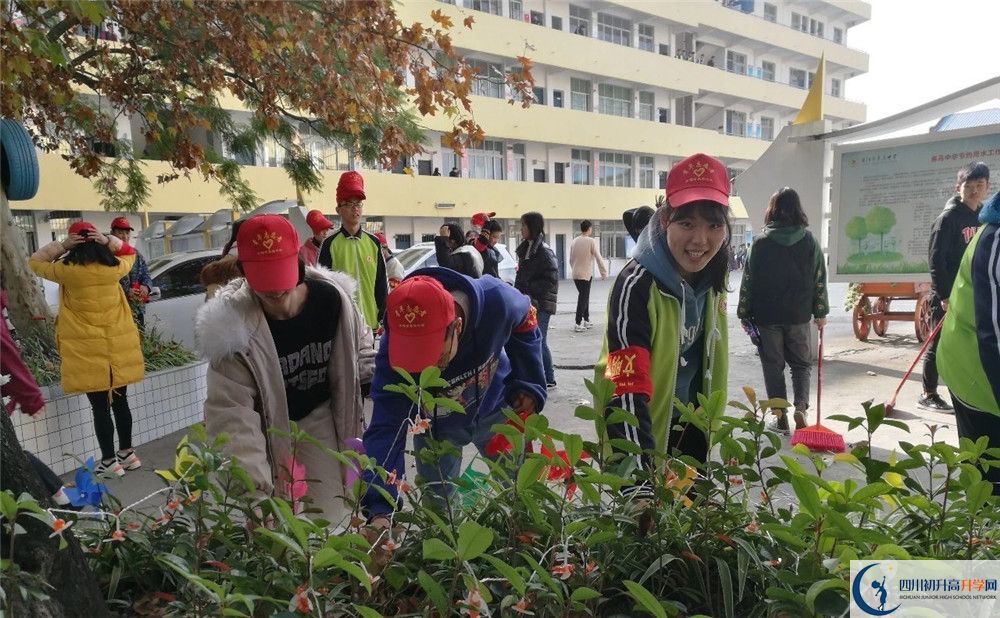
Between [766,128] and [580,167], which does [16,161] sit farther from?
[766,128]

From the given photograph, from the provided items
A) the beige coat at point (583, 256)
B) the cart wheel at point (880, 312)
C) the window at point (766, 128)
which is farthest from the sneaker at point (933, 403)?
the window at point (766, 128)

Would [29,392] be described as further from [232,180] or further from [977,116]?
[977,116]

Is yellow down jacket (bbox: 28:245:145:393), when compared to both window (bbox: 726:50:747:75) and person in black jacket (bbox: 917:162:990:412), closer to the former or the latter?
person in black jacket (bbox: 917:162:990:412)

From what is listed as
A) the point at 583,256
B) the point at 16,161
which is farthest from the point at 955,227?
the point at 583,256

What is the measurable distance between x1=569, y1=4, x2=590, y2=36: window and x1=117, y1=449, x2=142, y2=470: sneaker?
23724 mm

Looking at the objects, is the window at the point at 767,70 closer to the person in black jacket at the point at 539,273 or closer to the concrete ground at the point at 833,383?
the concrete ground at the point at 833,383

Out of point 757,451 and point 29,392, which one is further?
point 29,392

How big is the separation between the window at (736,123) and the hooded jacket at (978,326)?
31.2m

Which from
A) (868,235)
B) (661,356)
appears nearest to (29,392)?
(661,356)

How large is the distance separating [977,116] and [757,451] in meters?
7.43

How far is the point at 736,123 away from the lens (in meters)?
31.2

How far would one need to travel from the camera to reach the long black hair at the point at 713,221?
6.61ft

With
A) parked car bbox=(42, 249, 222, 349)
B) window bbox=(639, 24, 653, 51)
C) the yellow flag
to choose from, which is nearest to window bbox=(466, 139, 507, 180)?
window bbox=(639, 24, 653, 51)

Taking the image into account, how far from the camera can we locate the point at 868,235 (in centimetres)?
596
